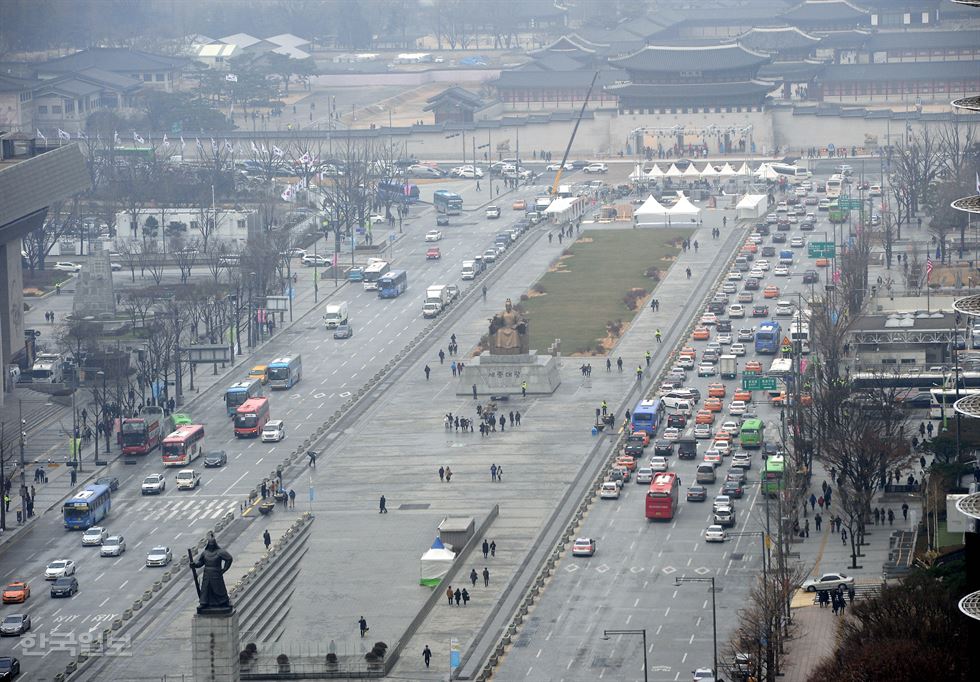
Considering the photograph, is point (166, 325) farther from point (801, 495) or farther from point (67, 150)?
point (801, 495)

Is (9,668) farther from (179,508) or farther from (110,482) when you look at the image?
(110,482)

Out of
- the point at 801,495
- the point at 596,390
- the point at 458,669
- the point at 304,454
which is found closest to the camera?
the point at 458,669

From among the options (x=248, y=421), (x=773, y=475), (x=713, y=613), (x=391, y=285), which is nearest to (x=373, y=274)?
(x=391, y=285)

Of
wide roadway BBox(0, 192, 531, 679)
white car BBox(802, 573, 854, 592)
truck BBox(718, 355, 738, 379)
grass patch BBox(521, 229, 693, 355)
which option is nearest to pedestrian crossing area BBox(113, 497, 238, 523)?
wide roadway BBox(0, 192, 531, 679)

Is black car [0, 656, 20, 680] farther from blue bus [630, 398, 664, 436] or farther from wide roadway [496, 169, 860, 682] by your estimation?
blue bus [630, 398, 664, 436]

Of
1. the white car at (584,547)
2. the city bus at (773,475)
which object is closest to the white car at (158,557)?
the white car at (584,547)

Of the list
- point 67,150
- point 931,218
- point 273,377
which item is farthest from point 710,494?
point 931,218
